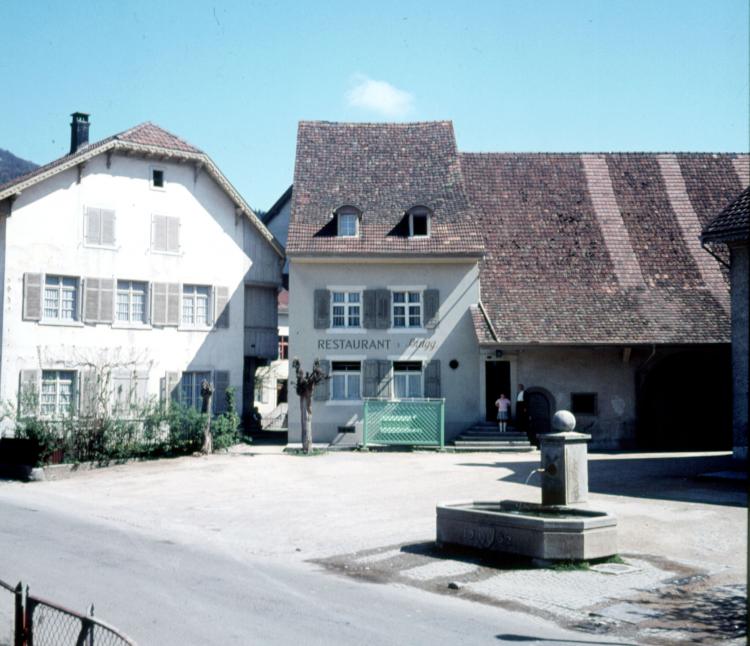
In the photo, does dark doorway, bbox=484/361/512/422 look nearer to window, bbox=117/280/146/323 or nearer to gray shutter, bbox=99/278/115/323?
window, bbox=117/280/146/323

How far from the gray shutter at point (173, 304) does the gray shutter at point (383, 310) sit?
21.4 feet

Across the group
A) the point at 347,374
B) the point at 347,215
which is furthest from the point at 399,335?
the point at 347,215

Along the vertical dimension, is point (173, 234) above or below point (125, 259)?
above

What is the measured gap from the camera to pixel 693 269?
1200 inches

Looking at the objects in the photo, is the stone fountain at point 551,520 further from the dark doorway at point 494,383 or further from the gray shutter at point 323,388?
the dark doorway at point 494,383

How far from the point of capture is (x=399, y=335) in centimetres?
2936

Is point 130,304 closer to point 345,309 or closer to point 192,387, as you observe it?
point 192,387

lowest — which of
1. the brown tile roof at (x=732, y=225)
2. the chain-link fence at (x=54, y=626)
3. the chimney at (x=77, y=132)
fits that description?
the chain-link fence at (x=54, y=626)

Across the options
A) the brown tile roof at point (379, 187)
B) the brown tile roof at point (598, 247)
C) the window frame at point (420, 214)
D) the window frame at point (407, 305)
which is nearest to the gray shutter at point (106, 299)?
the brown tile roof at point (379, 187)

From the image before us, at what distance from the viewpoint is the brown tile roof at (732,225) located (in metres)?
20.0

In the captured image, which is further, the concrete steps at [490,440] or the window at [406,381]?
the window at [406,381]

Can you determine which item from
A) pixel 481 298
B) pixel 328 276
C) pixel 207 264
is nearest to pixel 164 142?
pixel 207 264

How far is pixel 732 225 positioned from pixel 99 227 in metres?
18.5

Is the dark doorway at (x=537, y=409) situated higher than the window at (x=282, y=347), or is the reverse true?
the window at (x=282, y=347)
